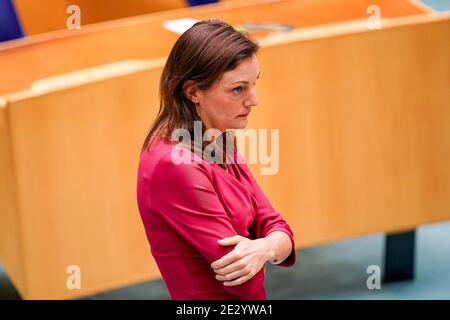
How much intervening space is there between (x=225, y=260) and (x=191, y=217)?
8 centimetres

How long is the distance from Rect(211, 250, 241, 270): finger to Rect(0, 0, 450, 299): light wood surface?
120 cm

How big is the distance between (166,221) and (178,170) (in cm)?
8

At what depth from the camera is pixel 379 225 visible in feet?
11.0

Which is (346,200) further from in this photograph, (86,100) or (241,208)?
(241,208)

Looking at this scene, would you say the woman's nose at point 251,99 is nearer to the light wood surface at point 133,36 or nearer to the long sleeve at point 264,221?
the long sleeve at point 264,221

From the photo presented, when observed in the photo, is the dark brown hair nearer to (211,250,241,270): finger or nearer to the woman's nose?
the woman's nose

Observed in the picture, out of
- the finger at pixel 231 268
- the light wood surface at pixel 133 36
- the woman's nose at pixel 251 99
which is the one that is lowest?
the finger at pixel 231 268

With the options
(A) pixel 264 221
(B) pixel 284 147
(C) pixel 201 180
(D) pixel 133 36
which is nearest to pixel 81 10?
(D) pixel 133 36

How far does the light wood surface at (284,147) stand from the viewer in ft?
9.25


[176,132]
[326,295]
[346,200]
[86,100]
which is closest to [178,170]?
[176,132]

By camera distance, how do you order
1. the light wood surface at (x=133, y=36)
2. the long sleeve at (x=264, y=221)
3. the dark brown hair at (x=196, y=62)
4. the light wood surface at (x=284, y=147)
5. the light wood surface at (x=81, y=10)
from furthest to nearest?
the light wood surface at (x=81, y=10)
the light wood surface at (x=133, y=36)
the light wood surface at (x=284, y=147)
the long sleeve at (x=264, y=221)
the dark brown hair at (x=196, y=62)

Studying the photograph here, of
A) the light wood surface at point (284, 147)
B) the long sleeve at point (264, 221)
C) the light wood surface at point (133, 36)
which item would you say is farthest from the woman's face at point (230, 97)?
the light wood surface at point (133, 36)

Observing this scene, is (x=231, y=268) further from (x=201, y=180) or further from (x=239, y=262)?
(x=201, y=180)

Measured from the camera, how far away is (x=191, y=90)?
5.58ft
